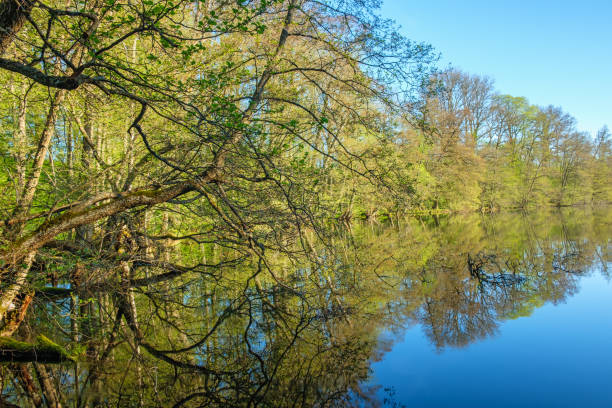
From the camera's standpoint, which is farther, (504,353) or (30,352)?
(504,353)

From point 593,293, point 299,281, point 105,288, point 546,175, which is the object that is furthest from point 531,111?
point 105,288

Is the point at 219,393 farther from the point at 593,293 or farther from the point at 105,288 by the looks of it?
the point at 593,293

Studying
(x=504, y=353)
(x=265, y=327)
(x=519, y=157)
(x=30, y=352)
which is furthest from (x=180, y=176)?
(x=519, y=157)

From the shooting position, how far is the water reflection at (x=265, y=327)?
4.00 metres

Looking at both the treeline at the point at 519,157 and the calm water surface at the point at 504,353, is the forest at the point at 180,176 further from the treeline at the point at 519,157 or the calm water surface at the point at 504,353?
the treeline at the point at 519,157

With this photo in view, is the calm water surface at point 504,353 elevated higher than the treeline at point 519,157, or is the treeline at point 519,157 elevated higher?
the treeline at point 519,157

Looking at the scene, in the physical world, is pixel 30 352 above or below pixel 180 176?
below

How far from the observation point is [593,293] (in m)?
8.09

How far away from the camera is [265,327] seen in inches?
230

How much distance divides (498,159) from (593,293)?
30.4 metres

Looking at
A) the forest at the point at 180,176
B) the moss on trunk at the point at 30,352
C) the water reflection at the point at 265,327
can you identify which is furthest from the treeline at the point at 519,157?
the moss on trunk at the point at 30,352

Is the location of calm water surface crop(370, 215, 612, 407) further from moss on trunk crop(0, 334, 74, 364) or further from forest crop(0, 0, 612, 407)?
moss on trunk crop(0, 334, 74, 364)

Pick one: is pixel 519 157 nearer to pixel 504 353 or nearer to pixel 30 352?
pixel 504 353

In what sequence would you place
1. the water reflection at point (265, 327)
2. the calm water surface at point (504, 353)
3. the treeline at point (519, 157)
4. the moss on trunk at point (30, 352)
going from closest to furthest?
1. the water reflection at point (265, 327)
2. the calm water surface at point (504, 353)
3. the moss on trunk at point (30, 352)
4. the treeline at point (519, 157)
